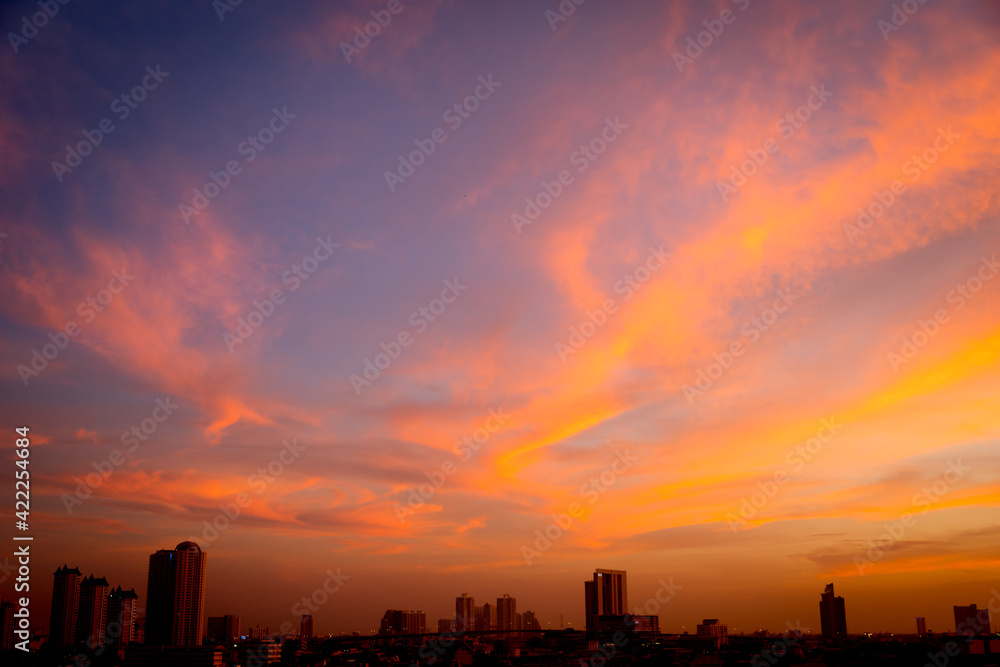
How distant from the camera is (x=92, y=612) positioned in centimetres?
4844

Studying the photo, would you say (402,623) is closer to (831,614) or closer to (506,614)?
(506,614)

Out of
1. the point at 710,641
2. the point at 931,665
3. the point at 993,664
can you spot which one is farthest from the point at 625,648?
the point at 993,664

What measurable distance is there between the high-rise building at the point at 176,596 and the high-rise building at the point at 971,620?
64365 millimetres

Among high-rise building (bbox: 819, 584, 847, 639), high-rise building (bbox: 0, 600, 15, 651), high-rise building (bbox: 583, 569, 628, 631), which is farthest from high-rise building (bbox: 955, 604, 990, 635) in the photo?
high-rise building (bbox: 0, 600, 15, 651)

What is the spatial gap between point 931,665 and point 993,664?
3.63 metres

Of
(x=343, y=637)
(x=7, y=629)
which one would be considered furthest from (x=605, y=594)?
(x=7, y=629)

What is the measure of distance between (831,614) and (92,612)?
73.1m

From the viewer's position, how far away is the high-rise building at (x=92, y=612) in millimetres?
46625

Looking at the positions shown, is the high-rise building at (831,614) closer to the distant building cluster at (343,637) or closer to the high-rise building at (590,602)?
the distant building cluster at (343,637)

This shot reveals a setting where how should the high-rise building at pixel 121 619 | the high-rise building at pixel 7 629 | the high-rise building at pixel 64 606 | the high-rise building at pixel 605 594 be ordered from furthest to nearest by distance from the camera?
1. the high-rise building at pixel 605 594
2. the high-rise building at pixel 121 619
3. the high-rise building at pixel 64 606
4. the high-rise building at pixel 7 629

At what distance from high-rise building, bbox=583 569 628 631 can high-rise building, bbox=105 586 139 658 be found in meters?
50.0

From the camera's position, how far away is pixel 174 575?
6228 cm

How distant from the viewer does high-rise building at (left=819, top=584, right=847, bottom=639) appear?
2950 inches

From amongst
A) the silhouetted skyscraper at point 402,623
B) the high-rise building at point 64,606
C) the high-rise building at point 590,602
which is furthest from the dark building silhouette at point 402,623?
the high-rise building at point 64,606
